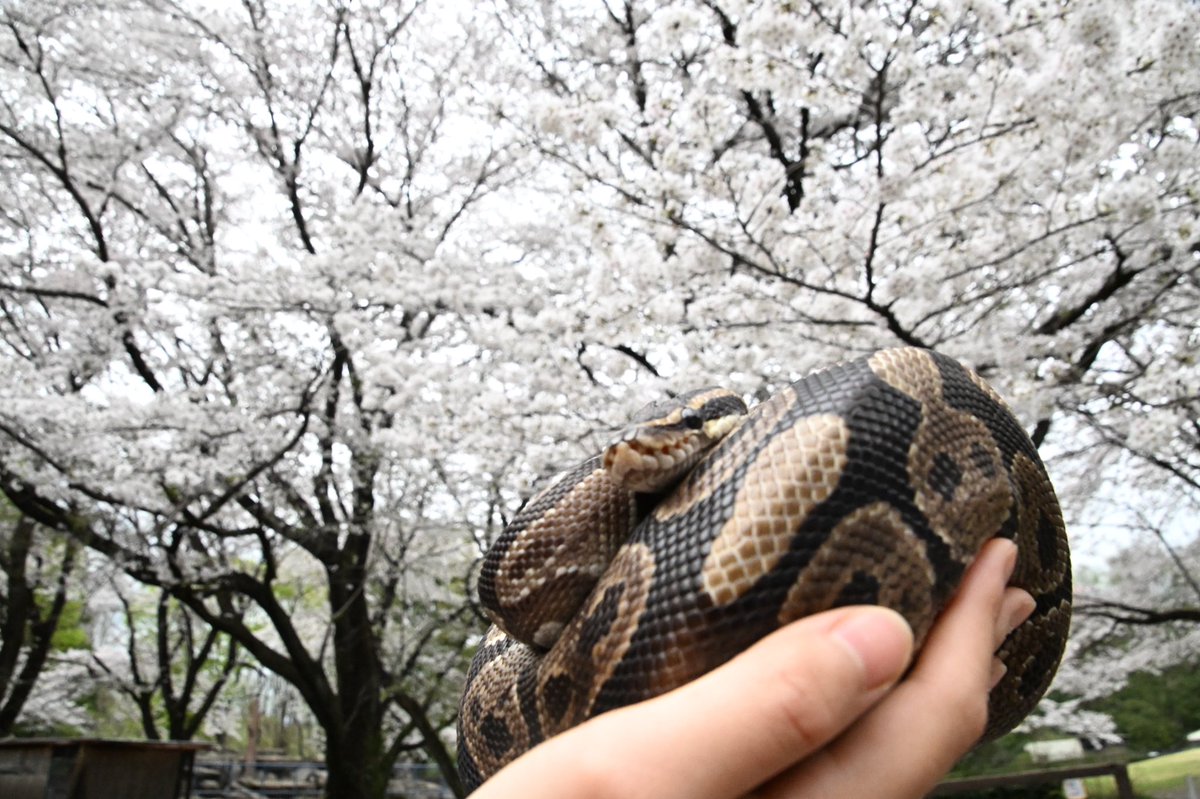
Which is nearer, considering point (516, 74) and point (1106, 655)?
point (516, 74)

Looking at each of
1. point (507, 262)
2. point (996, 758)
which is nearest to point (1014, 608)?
point (507, 262)

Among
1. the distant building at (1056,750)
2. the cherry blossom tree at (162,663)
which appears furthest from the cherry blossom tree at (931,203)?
the cherry blossom tree at (162,663)

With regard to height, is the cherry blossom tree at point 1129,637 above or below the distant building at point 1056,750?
above

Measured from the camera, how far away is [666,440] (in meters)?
1.60

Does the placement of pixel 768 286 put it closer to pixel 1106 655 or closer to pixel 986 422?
pixel 986 422

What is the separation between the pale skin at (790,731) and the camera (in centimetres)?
108

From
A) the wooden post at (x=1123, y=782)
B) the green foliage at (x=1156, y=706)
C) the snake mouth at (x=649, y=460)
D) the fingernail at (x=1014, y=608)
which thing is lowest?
the wooden post at (x=1123, y=782)

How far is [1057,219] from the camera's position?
6.09 metres

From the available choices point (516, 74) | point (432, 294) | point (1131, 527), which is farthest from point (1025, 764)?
point (516, 74)

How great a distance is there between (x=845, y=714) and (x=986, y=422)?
0.83 metres

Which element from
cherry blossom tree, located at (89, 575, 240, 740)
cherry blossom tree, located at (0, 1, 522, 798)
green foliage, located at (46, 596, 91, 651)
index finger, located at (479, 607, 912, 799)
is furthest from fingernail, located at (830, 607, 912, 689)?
green foliage, located at (46, 596, 91, 651)

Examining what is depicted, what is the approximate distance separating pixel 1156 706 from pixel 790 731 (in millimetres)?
18244

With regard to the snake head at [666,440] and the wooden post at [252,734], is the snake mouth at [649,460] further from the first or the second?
the wooden post at [252,734]

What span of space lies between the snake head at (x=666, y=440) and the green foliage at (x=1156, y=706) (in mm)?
16382
